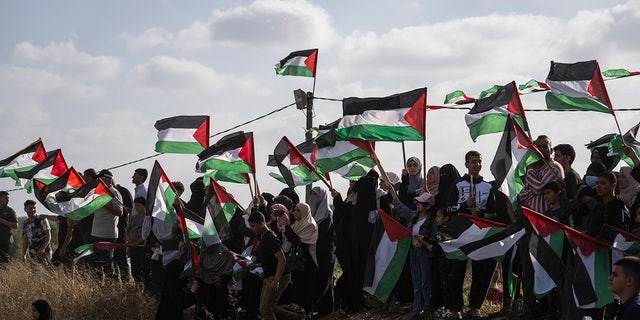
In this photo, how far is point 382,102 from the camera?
14320mm

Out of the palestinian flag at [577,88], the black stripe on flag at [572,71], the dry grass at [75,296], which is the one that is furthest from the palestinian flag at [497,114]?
the dry grass at [75,296]

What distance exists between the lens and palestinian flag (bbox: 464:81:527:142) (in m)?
13.2

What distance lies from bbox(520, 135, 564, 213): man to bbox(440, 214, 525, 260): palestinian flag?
40 cm

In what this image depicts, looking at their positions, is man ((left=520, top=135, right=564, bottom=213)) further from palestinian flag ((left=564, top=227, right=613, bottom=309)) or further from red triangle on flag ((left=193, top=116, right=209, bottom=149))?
red triangle on flag ((left=193, top=116, right=209, bottom=149))

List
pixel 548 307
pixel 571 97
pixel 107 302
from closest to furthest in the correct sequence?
pixel 548 307, pixel 571 97, pixel 107 302

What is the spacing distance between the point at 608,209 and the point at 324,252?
4.93 meters

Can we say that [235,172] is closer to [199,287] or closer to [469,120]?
[199,287]

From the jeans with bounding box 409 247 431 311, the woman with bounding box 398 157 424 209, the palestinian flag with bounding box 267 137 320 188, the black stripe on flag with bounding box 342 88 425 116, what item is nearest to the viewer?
the jeans with bounding box 409 247 431 311

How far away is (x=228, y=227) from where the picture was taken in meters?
15.1

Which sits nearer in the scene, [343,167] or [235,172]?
[343,167]

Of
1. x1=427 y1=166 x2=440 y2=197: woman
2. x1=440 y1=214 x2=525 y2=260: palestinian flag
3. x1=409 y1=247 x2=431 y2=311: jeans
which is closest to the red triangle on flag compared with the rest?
x1=427 y1=166 x2=440 y2=197: woman

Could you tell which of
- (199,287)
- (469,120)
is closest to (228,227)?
(199,287)

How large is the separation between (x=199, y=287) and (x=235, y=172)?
2.14 m

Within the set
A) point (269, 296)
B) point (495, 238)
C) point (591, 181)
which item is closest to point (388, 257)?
point (269, 296)
